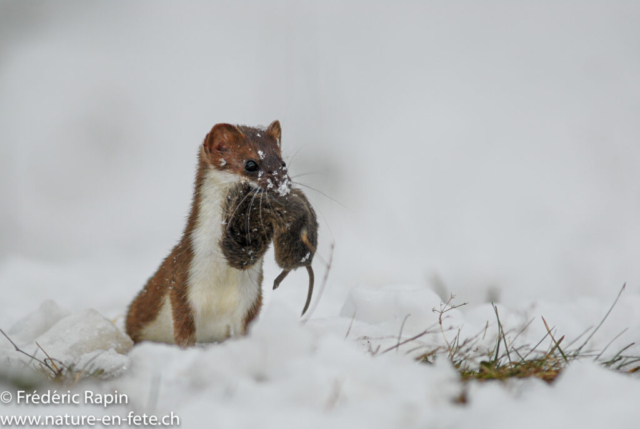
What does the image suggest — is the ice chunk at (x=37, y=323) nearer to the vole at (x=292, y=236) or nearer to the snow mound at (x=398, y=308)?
the vole at (x=292, y=236)

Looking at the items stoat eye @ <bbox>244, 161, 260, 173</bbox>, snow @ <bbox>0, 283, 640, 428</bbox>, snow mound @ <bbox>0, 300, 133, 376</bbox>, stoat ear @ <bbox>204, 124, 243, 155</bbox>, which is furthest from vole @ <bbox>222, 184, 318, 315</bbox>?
snow mound @ <bbox>0, 300, 133, 376</bbox>

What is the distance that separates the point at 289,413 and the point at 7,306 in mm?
4757

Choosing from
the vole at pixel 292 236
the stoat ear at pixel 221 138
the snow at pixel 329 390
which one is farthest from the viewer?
the stoat ear at pixel 221 138

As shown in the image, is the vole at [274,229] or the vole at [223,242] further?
the vole at [223,242]

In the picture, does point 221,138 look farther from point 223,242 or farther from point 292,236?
point 292,236

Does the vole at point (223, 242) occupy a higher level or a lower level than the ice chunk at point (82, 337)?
higher

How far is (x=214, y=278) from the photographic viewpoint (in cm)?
318

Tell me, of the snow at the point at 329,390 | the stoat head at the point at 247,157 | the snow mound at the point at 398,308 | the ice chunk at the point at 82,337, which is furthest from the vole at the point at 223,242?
the snow at the point at 329,390

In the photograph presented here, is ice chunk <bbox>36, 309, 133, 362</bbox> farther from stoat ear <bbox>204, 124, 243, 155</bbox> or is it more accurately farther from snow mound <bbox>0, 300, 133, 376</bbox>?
stoat ear <bbox>204, 124, 243, 155</bbox>

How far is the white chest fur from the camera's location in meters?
3.14

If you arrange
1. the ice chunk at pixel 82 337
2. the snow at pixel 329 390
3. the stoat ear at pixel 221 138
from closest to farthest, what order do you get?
the snow at pixel 329 390 → the ice chunk at pixel 82 337 → the stoat ear at pixel 221 138

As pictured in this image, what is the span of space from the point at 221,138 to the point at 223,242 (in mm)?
729

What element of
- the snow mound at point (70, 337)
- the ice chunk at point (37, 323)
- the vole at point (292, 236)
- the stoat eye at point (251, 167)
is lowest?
the ice chunk at point (37, 323)

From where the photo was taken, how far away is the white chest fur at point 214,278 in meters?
3.14
